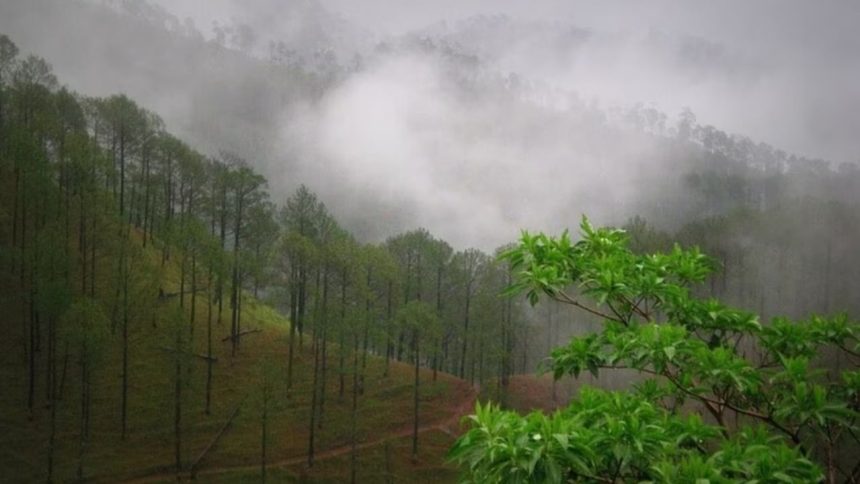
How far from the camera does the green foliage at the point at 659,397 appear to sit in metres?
3.52

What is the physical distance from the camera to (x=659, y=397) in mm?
5422

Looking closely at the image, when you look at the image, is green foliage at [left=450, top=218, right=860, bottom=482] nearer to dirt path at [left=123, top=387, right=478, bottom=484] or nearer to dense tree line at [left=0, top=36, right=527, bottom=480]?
dirt path at [left=123, top=387, right=478, bottom=484]

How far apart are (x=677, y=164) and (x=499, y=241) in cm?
7790

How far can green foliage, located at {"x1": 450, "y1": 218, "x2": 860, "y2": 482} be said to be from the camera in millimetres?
3521

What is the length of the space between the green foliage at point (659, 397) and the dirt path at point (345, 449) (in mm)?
24750

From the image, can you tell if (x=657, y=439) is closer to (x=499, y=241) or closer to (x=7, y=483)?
(x=7, y=483)

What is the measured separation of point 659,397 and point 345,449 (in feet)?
123

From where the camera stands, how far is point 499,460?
349 centimetres

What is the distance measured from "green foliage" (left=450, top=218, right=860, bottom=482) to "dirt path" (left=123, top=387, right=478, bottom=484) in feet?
81.2

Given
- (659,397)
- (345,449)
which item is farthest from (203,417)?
(659,397)

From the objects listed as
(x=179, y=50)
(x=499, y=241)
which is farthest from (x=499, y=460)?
(x=179, y=50)

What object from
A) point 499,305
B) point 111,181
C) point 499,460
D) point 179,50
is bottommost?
point 499,305

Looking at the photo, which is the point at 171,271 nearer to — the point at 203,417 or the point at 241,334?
the point at 241,334

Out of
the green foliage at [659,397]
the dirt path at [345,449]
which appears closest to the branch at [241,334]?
the dirt path at [345,449]
